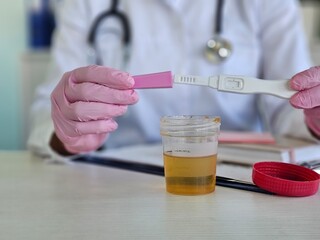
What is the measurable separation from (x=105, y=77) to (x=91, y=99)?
0.04m

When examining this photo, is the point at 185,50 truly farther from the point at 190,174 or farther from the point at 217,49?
the point at 190,174

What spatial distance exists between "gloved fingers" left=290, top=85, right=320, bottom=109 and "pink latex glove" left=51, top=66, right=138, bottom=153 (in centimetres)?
21

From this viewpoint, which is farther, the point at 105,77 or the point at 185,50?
the point at 185,50

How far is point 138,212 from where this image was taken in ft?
1.85

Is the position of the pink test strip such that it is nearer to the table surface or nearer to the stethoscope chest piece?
the table surface

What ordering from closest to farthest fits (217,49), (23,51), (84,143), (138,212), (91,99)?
(138,212), (91,99), (84,143), (217,49), (23,51)

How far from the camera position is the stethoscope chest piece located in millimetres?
1082

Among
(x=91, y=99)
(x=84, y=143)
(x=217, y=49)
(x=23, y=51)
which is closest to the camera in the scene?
(x=91, y=99)

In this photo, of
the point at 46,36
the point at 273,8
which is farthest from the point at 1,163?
the point at 46,36

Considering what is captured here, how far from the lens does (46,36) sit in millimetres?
1812

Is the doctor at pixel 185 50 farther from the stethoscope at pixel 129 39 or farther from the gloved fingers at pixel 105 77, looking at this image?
the gloved fingers at pixel 105 77

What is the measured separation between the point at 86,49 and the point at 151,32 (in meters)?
0.16

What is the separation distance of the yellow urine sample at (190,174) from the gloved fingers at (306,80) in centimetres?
14

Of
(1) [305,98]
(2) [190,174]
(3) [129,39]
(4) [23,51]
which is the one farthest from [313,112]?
(4) [23,51]
